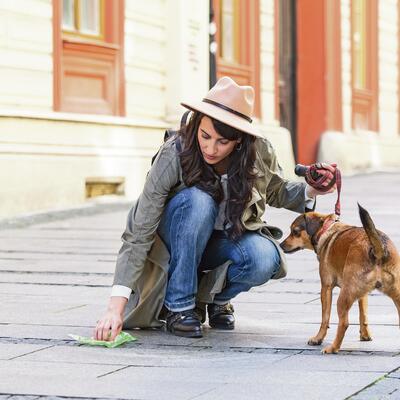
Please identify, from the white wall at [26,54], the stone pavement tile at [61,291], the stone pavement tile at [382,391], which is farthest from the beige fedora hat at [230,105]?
the white wall at [26,54]

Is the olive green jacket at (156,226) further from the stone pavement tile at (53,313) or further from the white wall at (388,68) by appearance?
the white wall at (388,68)

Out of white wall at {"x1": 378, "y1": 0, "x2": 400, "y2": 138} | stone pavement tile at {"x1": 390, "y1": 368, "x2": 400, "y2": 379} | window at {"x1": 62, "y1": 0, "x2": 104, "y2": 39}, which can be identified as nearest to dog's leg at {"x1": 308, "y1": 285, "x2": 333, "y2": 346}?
stone pavement tile at {"x1": 390, "y1": 368, "x2": 400, "y2": 379}

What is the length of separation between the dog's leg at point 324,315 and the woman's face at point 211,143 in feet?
2.48

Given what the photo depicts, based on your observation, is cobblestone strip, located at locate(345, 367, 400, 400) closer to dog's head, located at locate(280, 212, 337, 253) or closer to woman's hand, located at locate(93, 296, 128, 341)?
dog's head, located at locate(280, 212, 337, 253)

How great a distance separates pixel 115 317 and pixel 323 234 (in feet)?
3.41

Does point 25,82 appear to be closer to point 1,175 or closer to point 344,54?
point 1,175

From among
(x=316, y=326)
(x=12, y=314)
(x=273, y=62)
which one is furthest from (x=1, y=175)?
(x=273, y=62)

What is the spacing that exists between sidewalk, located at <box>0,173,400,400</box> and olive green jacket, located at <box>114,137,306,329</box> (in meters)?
0.17

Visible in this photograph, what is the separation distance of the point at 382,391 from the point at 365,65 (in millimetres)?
20169

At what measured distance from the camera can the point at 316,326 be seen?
20.7 ft

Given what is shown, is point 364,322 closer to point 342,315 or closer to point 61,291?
point 342,315

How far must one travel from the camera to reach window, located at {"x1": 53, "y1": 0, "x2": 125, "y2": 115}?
1346cm

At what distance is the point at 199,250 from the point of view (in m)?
5.88

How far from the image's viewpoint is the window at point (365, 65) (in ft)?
77.7
